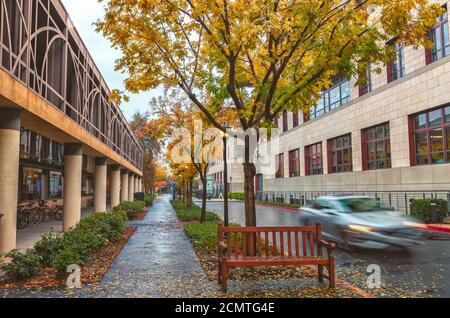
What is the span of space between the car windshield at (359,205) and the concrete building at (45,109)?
8.58 m

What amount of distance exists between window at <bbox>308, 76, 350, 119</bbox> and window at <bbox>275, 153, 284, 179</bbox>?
10.7m

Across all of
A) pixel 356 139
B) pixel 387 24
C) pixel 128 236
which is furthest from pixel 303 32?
pixel 356 139

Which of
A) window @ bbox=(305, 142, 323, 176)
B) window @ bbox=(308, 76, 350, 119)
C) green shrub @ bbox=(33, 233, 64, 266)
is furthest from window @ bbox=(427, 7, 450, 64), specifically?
green shrub @ bbox=(33, 233, 64, 266)

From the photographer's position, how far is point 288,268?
8.19 meters

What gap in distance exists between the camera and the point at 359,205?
37.3 ft

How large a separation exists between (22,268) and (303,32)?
7.16 meters

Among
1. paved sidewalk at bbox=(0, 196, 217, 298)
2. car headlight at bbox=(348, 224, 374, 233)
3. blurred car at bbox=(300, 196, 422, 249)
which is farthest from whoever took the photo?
car headlight at bbox=(348, 224, 374, 233)

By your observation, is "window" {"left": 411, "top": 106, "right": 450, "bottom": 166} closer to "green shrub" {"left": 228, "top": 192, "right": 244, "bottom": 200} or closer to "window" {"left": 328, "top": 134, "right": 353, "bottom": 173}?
"window" {"left": 328, "top": 134, "right": 353, "bottom": 173}

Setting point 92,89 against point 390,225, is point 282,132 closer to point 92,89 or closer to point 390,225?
point 92,89

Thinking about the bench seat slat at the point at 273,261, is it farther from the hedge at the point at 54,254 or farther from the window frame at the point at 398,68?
the window frame at the point at 398,68

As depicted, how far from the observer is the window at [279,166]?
151 feet

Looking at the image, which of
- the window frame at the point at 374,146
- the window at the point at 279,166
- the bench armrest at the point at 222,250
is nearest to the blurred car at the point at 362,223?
the bench armrest at the point at 222,250

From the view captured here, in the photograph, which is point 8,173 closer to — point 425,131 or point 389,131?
point 425,131

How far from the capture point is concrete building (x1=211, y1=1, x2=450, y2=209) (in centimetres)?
1962
